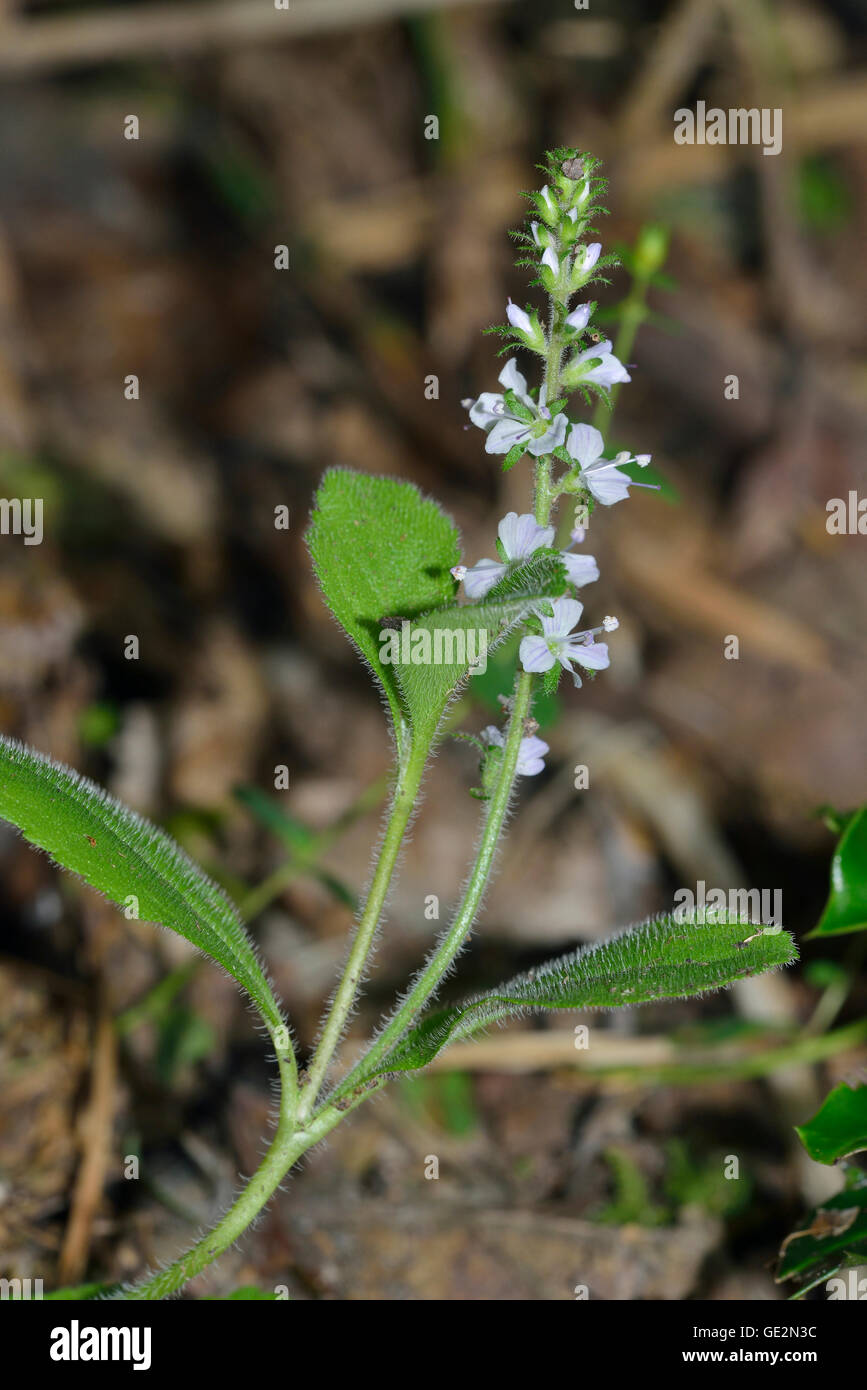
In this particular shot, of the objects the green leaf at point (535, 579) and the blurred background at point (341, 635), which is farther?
the blurred background at point (341, 635)

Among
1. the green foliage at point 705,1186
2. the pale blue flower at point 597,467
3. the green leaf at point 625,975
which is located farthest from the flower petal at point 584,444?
the green foliage at point 705,1186

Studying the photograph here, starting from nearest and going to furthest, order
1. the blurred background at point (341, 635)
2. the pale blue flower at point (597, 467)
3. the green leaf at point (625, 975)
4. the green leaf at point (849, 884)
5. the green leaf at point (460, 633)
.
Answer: the green leaf at point (460, 633), the green leaf at point (625, 975), the pale blue flower at point (597, 467), the green leaf at point (849, 884), the blurred background at point (341, 635)

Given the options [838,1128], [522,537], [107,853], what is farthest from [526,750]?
[838,1128]

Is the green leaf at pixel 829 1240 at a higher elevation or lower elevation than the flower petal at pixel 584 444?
lower

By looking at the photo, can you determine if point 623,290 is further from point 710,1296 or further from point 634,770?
point 710,1296

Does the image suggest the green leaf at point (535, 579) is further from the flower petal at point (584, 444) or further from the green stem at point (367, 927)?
the green stem at point (367, 927)

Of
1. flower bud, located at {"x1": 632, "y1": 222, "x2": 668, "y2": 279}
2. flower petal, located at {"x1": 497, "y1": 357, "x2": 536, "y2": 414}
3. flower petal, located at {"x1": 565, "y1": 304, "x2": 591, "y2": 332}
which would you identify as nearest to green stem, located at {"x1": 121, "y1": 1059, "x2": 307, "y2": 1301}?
flower petal, located at {"x1": 497, "y1": 357, "x2": 536, "y2": 414}

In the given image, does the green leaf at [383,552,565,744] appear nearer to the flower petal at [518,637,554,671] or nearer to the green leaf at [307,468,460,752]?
the flower petal at [518,637,554,671]
